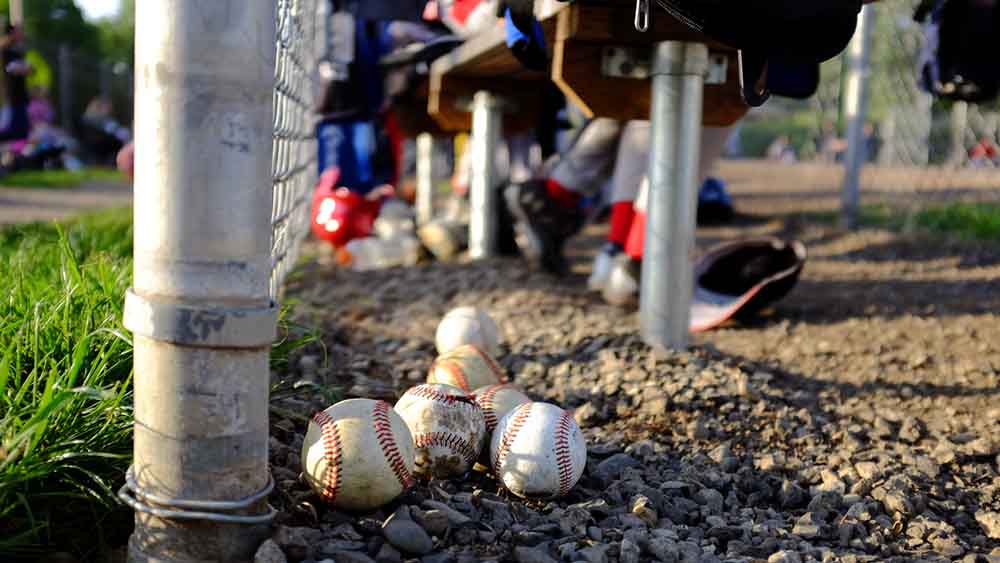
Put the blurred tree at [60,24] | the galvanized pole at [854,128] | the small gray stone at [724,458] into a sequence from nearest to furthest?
the small gray stone at [724,458]
the galvanized pole at [854,128]
the blurred tree at [60,24]

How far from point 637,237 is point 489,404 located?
174 cm

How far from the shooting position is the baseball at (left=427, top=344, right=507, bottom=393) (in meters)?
2.78

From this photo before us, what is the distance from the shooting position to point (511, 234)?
5.61 meters

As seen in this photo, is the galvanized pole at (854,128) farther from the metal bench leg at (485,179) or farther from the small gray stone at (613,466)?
the small gray stone at (613,466)

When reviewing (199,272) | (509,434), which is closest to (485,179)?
(509,434)

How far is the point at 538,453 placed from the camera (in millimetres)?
2178

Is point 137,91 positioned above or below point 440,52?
below

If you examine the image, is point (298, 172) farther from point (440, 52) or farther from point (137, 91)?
point (137, 91)

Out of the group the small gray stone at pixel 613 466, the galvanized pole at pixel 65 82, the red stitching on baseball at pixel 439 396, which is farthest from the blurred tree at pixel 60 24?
the small gray stone at pixel 613 466

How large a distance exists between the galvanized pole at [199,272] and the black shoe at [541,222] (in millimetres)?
3266

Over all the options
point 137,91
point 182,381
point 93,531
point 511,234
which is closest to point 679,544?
point 182,381

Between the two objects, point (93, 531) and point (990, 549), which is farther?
point (990, 549)

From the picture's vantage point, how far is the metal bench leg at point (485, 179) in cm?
557

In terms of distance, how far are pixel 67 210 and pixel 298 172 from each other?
4682 mm
